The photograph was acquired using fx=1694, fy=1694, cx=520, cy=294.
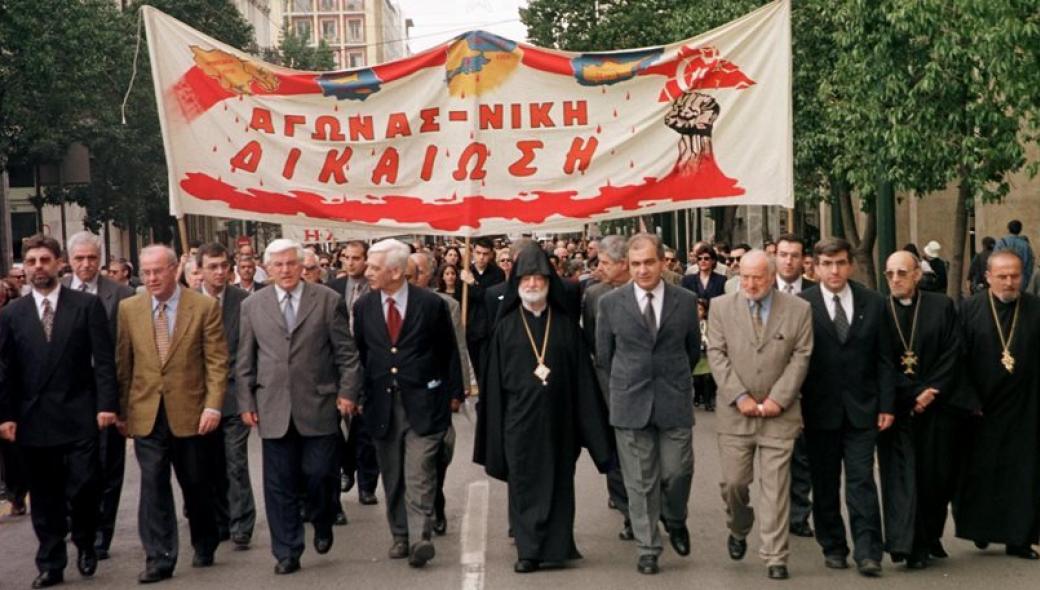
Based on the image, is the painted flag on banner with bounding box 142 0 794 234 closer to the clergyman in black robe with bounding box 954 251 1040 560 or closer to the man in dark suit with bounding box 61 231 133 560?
the man in dark suit with bounding box 61 231 133 560

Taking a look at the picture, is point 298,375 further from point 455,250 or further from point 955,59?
point 955,59

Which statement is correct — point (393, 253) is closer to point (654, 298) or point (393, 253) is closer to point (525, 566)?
point (654, 298)

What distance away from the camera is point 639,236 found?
10.3 meters

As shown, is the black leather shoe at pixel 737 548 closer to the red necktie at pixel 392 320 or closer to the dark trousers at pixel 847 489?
the dark trousers at pixel 847 489

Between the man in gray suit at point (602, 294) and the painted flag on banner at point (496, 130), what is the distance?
2.81 feet

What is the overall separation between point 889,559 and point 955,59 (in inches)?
474

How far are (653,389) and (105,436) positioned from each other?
11.5ft

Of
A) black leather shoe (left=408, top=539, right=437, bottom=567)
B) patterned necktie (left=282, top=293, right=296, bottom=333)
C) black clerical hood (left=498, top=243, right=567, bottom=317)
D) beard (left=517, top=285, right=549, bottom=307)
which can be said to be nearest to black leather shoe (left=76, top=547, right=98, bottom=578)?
patterned necktie (left=282, top=293, right=296, bottom=333)

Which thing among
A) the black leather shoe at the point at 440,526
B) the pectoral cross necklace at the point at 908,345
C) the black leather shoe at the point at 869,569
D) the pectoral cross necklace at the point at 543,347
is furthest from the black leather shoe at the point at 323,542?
the pectoral cross necklace at the point at 908,345

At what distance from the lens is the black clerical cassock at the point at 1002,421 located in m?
9.97

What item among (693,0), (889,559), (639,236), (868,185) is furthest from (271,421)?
(693,0)

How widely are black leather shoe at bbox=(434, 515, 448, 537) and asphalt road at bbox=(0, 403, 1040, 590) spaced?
6 cm

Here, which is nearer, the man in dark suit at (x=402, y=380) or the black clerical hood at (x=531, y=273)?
the black clerical hood at (x=531, y=273)

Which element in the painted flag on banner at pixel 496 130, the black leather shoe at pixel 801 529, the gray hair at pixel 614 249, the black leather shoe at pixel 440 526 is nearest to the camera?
the black leather shoe at pixel 801 529
